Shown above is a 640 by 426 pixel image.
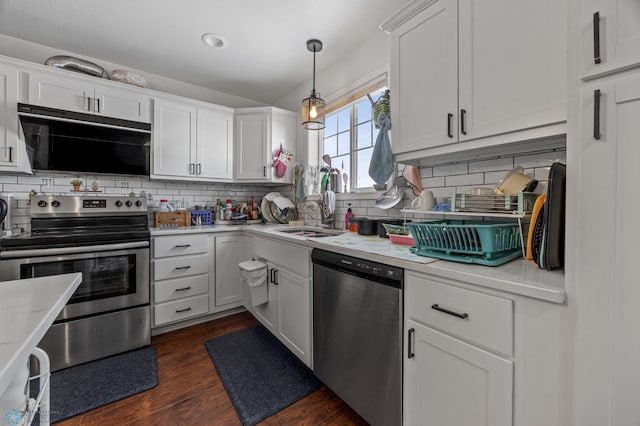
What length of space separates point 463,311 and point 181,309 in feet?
7.90

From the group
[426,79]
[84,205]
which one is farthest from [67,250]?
[426,79]

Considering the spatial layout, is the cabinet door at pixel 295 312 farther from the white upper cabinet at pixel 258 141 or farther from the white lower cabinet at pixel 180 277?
the white upper cabinet at pixel 258 141

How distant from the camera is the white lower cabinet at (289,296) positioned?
173 centimetres

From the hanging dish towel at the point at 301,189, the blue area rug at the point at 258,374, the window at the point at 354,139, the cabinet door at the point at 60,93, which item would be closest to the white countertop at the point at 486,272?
the blue area rug at the point at 258,374

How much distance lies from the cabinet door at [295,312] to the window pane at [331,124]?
157cm

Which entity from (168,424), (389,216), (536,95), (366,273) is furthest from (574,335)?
(168,424)

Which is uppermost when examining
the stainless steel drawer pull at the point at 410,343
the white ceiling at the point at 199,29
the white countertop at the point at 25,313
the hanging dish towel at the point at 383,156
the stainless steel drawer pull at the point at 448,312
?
the white ceiling at the point at 199,29

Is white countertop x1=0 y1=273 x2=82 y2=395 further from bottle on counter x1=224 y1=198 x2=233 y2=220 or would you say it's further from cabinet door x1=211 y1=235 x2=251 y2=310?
bottle on counter x1=224 y1=198 x2=233 y2=220

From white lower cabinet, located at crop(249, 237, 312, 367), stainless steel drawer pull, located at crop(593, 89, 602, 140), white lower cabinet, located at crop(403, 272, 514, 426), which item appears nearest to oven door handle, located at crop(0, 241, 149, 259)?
white lower cabinet, located at crop(249, 237, 312, 367)

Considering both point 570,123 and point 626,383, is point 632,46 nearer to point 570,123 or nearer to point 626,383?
point 570,123

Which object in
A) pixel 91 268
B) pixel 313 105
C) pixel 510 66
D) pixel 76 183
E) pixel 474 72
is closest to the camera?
pixel 510 66

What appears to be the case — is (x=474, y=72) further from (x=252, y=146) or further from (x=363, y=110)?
(x=252, y=146)

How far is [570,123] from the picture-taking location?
2.51ft

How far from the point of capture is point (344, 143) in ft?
8.64
